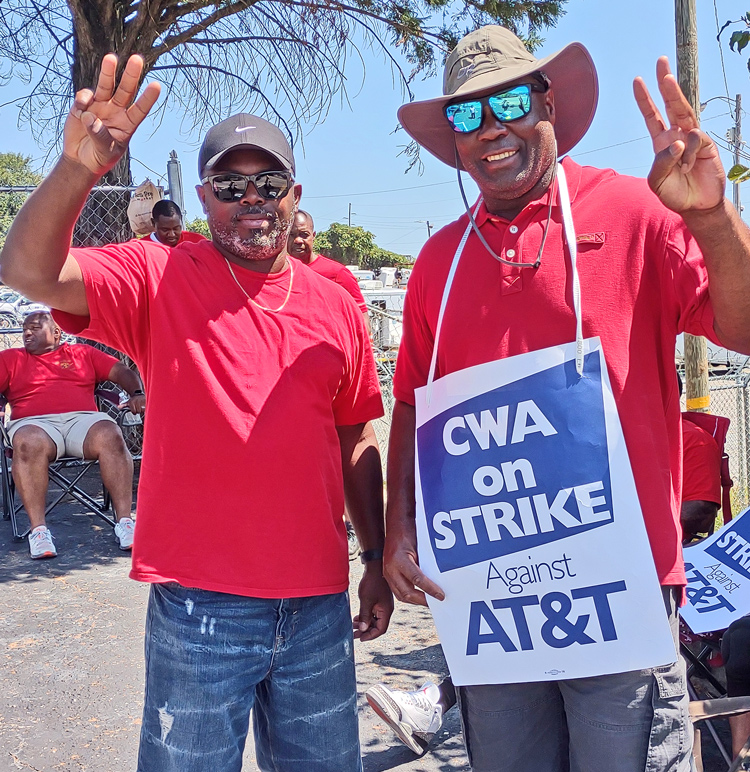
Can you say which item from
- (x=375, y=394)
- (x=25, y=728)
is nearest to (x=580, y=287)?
(x=375, y=394)

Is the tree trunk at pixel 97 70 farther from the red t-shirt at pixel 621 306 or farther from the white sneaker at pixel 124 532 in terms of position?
the red t-shirt at pixel 621 306

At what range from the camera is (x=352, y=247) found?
55250 millimetres

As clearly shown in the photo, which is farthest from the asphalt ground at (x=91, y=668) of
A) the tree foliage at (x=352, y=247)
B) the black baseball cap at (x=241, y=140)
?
the tree foliage at (x=352, y=247)

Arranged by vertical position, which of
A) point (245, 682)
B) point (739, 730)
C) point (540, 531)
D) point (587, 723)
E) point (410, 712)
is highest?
point (540, 531)

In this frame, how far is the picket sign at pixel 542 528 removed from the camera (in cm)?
183

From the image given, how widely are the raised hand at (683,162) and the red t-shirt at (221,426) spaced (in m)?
0.98

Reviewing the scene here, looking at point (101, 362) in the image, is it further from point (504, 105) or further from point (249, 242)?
point (504, 105)

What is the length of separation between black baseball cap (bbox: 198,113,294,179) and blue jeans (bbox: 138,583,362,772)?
3.74ft

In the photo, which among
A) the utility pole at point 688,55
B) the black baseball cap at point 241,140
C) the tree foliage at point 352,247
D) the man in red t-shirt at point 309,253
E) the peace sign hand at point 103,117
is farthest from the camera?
the tree foliage at point 352,247

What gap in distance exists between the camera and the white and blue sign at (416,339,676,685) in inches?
72.2

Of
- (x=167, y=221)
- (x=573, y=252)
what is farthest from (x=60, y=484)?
(x=573, y=252)

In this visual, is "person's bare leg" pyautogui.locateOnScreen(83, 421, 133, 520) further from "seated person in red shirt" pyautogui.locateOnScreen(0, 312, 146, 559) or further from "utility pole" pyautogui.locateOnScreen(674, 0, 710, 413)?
"utility pole" pyautogui.locateOnScreen(674, 0, 710, 413)

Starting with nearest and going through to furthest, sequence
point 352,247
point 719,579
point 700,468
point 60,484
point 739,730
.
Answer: point 739,730 < point 719,579 < point 700,468 < point 60,484 < point 352,247

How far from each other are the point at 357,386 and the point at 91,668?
2.47 metres
